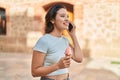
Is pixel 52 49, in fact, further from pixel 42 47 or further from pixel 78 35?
pixel 78 35

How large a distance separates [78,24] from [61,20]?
919 centimetres

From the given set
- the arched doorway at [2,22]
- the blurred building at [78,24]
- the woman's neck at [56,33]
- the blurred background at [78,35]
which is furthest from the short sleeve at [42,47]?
the arched doorway at [2,22]

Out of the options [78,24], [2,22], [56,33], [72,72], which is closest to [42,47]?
[56,33]

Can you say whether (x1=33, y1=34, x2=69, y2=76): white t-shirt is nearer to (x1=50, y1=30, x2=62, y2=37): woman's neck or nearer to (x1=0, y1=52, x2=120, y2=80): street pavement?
(x1=50, y1=30, x2=62, y2=37): woman's neck

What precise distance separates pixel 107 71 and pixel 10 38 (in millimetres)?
5867

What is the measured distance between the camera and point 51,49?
87.0 inches

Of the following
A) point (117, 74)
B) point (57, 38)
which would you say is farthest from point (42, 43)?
point (117, 74)

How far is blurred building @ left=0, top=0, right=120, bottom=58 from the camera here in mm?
10844

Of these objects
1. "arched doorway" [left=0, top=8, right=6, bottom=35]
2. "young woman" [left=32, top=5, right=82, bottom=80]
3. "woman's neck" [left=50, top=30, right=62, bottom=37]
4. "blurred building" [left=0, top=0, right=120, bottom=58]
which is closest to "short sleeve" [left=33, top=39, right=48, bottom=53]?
"young woman" [left=32, top=5, right=82, bottom=80]

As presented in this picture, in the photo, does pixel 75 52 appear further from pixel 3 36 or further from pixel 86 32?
pixel 3 36

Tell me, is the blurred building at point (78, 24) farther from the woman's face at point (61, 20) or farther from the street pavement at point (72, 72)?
the woman's face at point (61, 20)

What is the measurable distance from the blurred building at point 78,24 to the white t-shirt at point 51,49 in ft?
28.3

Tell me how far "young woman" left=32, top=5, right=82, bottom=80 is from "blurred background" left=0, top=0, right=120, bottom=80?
16.1ft

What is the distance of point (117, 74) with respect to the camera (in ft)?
25.2
